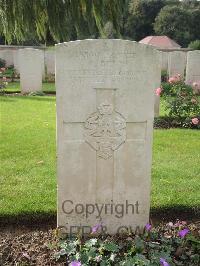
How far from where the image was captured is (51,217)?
364 cm

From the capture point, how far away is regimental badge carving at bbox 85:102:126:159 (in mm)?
2912

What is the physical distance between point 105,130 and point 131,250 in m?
0.91

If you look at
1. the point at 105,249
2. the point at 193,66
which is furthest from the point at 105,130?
the point at 193,66

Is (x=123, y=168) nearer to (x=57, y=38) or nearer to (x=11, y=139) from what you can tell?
(x=57, y=38)

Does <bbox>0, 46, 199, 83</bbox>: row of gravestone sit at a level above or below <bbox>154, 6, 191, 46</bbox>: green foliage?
below

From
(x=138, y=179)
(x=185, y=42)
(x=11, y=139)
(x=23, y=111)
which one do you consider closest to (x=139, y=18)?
(x=185, y=42)

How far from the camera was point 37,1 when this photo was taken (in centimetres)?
388

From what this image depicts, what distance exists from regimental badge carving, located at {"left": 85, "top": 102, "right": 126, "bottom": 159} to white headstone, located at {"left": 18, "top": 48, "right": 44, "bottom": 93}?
942 centimetres

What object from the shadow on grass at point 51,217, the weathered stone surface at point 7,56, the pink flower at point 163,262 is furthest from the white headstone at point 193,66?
the weathered stone surface at point 7,56

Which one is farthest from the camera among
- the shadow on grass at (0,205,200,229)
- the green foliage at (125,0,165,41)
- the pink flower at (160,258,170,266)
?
the green foliage at (125,0,165,41)

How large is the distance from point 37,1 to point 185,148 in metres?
3.24

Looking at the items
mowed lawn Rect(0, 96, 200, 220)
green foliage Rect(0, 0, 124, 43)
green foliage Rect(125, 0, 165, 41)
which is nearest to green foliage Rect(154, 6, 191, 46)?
green foliage Rect(125, 0, 165, 41)

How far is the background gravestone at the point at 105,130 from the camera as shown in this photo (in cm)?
281

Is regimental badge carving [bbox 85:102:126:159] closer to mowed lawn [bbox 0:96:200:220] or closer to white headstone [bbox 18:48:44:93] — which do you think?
mowed lawn [bbox 0:96:200:220]
